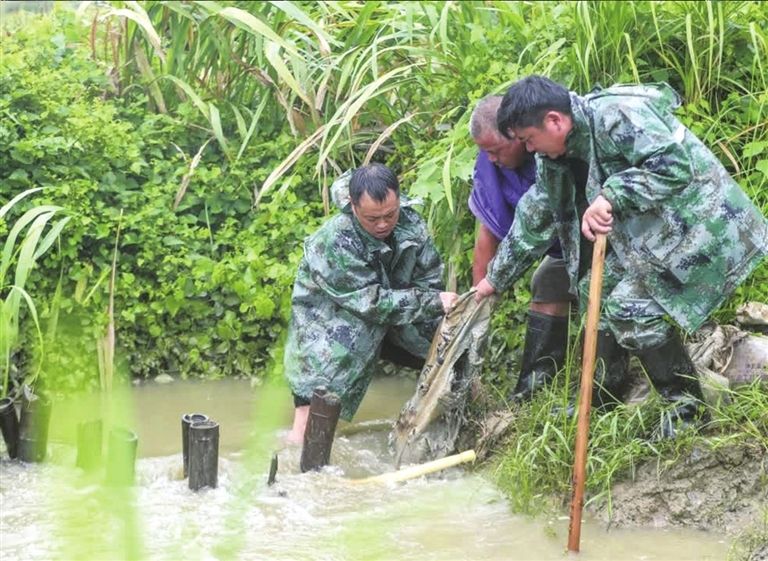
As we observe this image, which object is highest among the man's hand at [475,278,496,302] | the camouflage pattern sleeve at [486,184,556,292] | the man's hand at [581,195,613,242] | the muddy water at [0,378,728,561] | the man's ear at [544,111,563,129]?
the man's ear at [544,111,563,129]

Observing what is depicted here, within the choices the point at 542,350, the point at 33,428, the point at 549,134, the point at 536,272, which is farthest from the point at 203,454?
the point at 549,134

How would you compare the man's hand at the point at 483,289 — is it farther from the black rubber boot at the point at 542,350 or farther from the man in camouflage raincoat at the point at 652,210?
the man in camouflage raincoat at the point at 652,210

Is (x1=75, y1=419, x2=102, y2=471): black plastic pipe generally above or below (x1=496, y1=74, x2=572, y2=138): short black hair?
below

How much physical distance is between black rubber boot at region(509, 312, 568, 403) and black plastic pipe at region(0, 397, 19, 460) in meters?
2.08

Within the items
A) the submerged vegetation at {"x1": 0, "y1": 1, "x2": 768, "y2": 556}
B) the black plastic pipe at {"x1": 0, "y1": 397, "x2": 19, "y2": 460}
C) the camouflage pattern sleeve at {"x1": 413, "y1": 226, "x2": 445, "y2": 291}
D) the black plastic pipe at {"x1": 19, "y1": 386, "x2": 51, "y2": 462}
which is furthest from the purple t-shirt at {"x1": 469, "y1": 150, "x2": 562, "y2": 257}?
the black plastic pipe at {"x1": 0, "y1": 397, "x2": 19, "y2": 460}

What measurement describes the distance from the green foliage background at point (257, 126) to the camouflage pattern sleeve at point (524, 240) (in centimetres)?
78

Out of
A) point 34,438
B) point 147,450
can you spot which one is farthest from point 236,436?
point 34,438

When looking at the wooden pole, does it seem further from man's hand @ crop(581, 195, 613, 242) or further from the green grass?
the green grass

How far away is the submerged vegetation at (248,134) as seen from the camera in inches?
223

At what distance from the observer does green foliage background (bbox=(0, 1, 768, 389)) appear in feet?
18.6

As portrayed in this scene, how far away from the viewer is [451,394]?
4859 mm

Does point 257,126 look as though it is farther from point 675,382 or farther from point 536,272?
point 675,382

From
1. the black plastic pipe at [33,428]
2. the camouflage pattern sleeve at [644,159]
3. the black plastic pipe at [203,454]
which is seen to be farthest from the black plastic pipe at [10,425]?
the camouflage pattern sleeve at [644,159]

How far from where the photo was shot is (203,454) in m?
4.57
